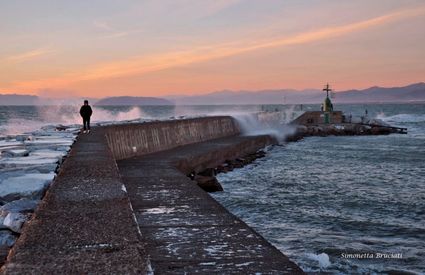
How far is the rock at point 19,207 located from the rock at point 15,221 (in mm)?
166

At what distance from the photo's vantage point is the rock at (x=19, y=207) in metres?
4.06

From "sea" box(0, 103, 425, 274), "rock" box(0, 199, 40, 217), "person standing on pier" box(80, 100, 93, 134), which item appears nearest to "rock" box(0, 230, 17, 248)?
"rock" box(0, 199, 40, 217)

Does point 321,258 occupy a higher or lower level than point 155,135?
lower

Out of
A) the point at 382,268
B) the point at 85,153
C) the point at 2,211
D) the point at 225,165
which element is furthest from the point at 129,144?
the point at 2,211

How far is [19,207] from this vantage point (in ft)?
13.7

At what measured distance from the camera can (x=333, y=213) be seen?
10703 millimetres

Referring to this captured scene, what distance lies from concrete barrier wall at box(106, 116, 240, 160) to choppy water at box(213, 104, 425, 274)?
2.64 metres

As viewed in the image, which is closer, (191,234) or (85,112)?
(191,234)

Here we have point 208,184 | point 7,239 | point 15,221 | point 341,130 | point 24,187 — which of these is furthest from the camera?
point 341,130

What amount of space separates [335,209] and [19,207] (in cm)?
851

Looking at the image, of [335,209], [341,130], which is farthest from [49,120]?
[335,209]

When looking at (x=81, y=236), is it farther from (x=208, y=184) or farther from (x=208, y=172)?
(x=208, y=172)

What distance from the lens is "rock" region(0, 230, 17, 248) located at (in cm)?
355

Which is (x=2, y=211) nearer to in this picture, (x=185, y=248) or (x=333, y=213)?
(x=185, y=248)
